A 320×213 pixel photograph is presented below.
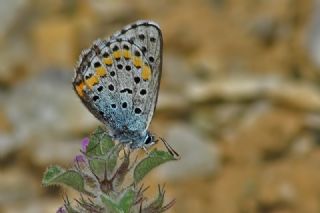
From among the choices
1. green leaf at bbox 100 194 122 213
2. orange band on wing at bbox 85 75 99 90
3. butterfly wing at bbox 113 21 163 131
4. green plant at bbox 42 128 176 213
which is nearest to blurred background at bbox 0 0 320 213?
butterfly wing at bbox 113 21 163 131

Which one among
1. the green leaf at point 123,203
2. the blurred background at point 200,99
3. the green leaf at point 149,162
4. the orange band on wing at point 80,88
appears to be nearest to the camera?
the green leaf at point 123,203

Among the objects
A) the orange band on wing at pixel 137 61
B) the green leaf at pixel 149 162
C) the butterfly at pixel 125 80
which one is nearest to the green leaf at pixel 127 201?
the green leaf at pixel 149 162

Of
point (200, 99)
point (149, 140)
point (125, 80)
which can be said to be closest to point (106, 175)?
point (149, 140)

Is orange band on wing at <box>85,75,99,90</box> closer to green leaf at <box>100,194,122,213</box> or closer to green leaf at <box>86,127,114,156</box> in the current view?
green leaf at <box>86,127,114,156</box>

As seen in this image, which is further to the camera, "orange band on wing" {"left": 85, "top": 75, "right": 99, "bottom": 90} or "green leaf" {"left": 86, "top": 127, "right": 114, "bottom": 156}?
"orange band on wing" {"left": 85, "top": 75, "right": 99, "bottom": 90}

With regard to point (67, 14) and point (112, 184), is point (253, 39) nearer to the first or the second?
point (67, 14)

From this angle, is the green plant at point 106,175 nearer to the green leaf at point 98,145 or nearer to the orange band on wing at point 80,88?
the green leaf at point 98,145

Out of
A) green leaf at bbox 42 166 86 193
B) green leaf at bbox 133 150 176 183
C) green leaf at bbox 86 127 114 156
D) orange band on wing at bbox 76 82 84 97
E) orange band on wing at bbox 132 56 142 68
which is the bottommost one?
green leaf at bbox 133 150 176 183

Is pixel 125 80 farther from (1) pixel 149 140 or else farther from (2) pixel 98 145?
(2) pixel 98 145
